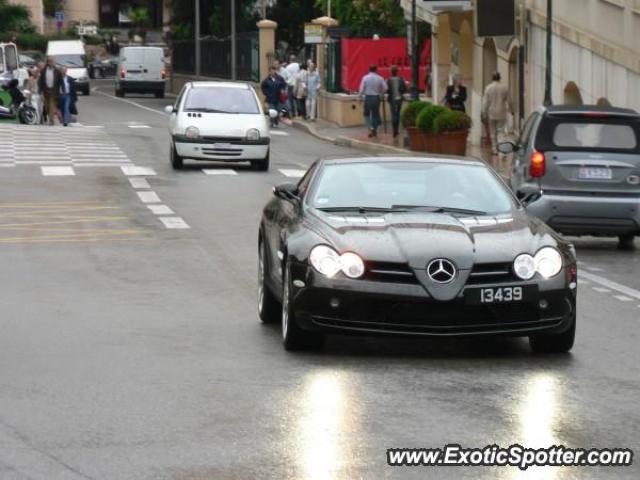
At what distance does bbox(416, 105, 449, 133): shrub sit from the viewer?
40438mm

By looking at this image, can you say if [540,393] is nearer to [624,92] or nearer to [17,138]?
[624,92]

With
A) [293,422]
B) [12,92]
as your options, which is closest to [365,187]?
[293,422]

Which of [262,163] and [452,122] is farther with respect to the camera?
[452,122]

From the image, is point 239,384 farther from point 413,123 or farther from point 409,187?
point 413,123

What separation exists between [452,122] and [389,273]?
28257 mm

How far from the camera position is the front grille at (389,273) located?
11.6m

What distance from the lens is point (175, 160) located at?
3450 centimetres


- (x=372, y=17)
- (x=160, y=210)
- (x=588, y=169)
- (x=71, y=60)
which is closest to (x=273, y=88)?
(x=372, y=17)

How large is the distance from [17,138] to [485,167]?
1186 inches

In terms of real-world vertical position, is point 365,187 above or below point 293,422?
above

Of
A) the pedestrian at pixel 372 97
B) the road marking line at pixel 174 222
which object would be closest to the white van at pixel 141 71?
the pedestrian at pixel 372 97

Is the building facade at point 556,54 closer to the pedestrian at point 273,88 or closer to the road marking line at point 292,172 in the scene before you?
the pedestrian at point 273,88

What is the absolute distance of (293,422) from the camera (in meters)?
9.54

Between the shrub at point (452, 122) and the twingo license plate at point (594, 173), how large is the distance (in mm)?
18962
